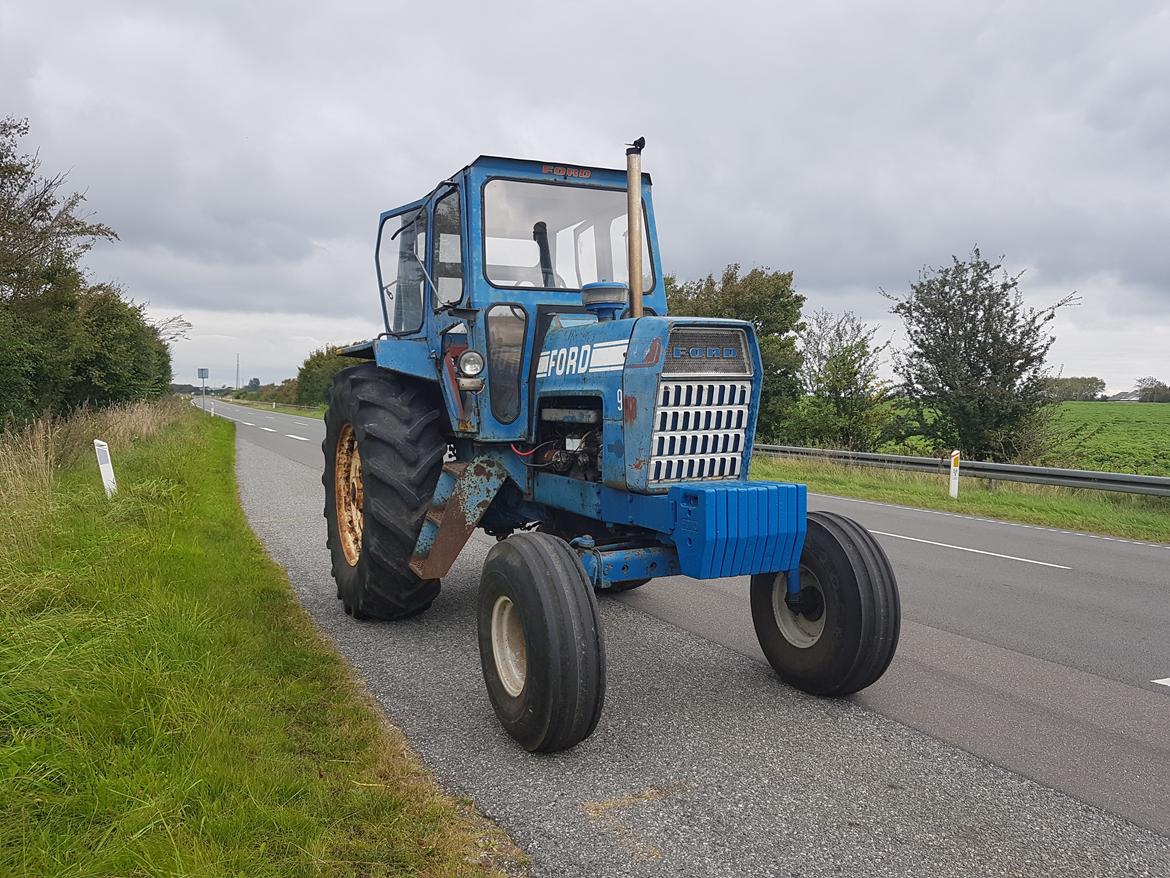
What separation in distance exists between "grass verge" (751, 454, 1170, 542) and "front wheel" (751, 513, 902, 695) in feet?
24.6

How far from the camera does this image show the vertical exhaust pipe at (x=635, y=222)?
3.91 metres

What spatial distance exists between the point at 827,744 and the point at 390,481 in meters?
2.81

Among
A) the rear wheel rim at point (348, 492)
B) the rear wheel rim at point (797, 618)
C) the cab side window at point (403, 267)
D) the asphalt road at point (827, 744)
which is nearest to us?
the asphalt road at point (827, 744)

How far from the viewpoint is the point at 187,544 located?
6.59m

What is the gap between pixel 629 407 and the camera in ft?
12.3

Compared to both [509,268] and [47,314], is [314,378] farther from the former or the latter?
[509,268]

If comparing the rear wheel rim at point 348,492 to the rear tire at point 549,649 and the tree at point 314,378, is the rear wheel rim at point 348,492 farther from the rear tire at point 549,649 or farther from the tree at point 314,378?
the tree at point 314,378

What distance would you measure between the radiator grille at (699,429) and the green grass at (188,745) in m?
1.73

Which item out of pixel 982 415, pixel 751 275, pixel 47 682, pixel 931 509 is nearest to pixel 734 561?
pixel 47 682

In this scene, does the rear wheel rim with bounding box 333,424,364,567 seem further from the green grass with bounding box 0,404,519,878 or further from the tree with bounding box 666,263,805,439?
the tree with bounding box 666,263,805,439

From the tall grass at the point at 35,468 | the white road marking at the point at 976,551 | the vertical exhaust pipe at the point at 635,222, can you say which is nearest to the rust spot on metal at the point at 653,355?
the vertical exhaust pipe at the point at 635,222

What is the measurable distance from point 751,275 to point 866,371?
5.30m

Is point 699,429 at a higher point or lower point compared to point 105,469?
higher

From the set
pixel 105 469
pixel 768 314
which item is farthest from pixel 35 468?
pixel 768 314
